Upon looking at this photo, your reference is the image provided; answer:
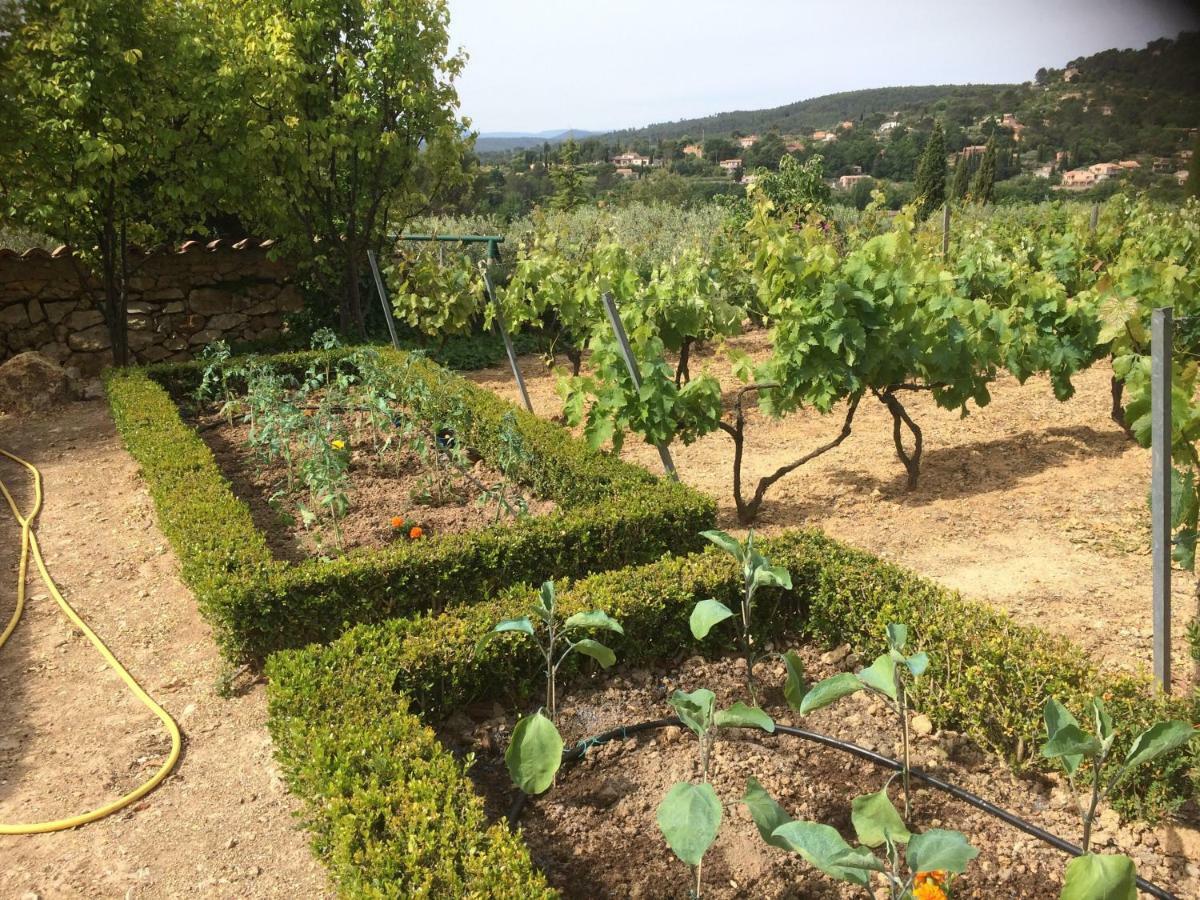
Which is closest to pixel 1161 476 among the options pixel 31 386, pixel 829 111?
pixel 31 386

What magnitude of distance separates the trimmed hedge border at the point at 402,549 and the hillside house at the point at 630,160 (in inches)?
1955

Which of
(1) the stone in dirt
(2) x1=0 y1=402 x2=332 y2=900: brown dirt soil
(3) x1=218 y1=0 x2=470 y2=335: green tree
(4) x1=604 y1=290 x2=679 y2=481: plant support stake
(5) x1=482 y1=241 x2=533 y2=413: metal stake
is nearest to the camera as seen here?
(2) x1=0 y1=402 x2=332 y2=900: brown dirt soil

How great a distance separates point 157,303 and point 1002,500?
8.72 metres

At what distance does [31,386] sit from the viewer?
7957 millimetres

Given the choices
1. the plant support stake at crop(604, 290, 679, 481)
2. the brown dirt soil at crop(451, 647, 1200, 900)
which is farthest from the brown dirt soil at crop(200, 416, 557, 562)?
the brown dirt soil at crop(451, 647, 1200, 900)

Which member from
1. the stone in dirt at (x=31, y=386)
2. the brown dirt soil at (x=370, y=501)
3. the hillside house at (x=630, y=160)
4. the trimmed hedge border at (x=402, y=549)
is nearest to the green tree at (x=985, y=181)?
the brown dirt soil at (x=370, y=501)

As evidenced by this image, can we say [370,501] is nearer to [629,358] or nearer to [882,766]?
[629,358]

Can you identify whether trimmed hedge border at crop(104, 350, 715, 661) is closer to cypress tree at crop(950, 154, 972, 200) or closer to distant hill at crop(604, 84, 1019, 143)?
distant hill at crop(604, 84, 1019, 143)

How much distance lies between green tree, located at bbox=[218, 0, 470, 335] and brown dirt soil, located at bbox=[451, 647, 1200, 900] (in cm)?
752

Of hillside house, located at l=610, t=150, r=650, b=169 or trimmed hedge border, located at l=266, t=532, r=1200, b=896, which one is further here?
hillside house, located at l=610, t=150, r=650, b=169

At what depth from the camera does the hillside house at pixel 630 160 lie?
53622mm

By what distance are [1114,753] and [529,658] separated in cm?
193

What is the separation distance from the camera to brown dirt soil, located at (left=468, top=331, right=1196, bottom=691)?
394 centimetres

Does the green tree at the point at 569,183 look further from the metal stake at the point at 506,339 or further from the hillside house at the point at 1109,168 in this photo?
the hillside house at the point at 1109,168
